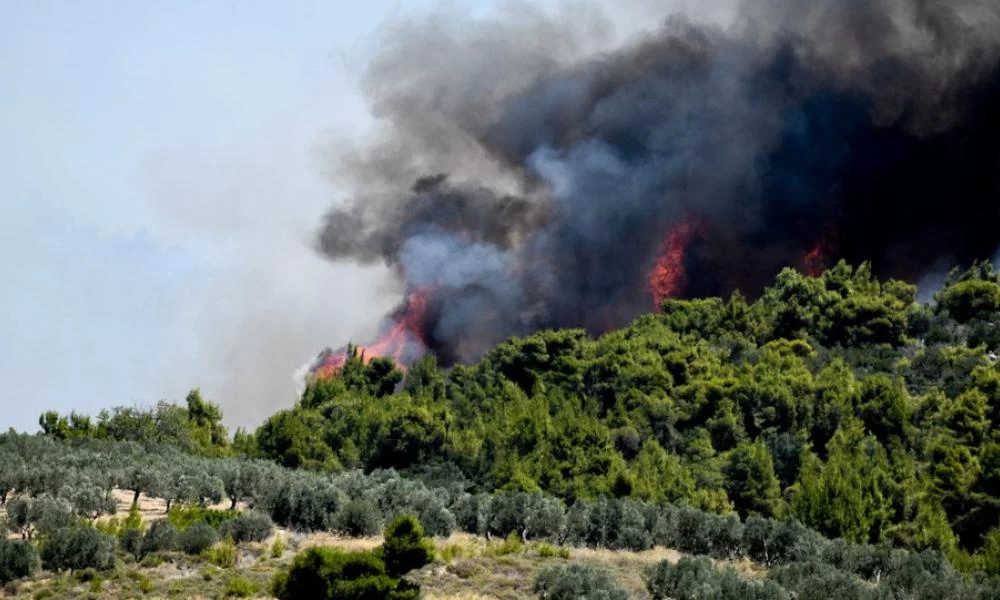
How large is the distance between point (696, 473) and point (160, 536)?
42.6 m

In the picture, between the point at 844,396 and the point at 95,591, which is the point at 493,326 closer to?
the point at 844,396

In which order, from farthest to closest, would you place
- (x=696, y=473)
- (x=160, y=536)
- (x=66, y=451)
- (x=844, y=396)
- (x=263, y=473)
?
(x=844, y=396)
(x=696, y=473)
(x=66, y=451)
(x=263, y=473)
(x=160, y=536)

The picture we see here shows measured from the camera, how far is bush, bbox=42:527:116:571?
45.8 meters

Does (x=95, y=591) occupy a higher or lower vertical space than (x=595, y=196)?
lower

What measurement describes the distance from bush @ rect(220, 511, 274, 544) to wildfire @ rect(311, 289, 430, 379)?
73.0 m

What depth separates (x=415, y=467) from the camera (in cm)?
8819

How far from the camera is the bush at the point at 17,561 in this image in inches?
1747

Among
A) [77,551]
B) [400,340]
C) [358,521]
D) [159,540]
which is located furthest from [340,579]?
[400,340]

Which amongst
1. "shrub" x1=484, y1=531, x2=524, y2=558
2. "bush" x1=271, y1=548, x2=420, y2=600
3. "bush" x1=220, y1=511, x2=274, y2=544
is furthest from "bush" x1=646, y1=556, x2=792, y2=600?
"bush" x1=220, y1=511, x2=274, y2=544

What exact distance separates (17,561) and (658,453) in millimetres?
48320

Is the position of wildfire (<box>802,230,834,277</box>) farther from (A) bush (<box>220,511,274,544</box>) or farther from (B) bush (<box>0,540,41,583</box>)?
(B) bush (<box>0,540,41,583</box>)

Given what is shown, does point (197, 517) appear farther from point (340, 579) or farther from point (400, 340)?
point (400, 340)

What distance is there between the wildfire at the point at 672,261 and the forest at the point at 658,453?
7.01m

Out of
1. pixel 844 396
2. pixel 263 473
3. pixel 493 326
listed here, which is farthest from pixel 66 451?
pixel 493 326
